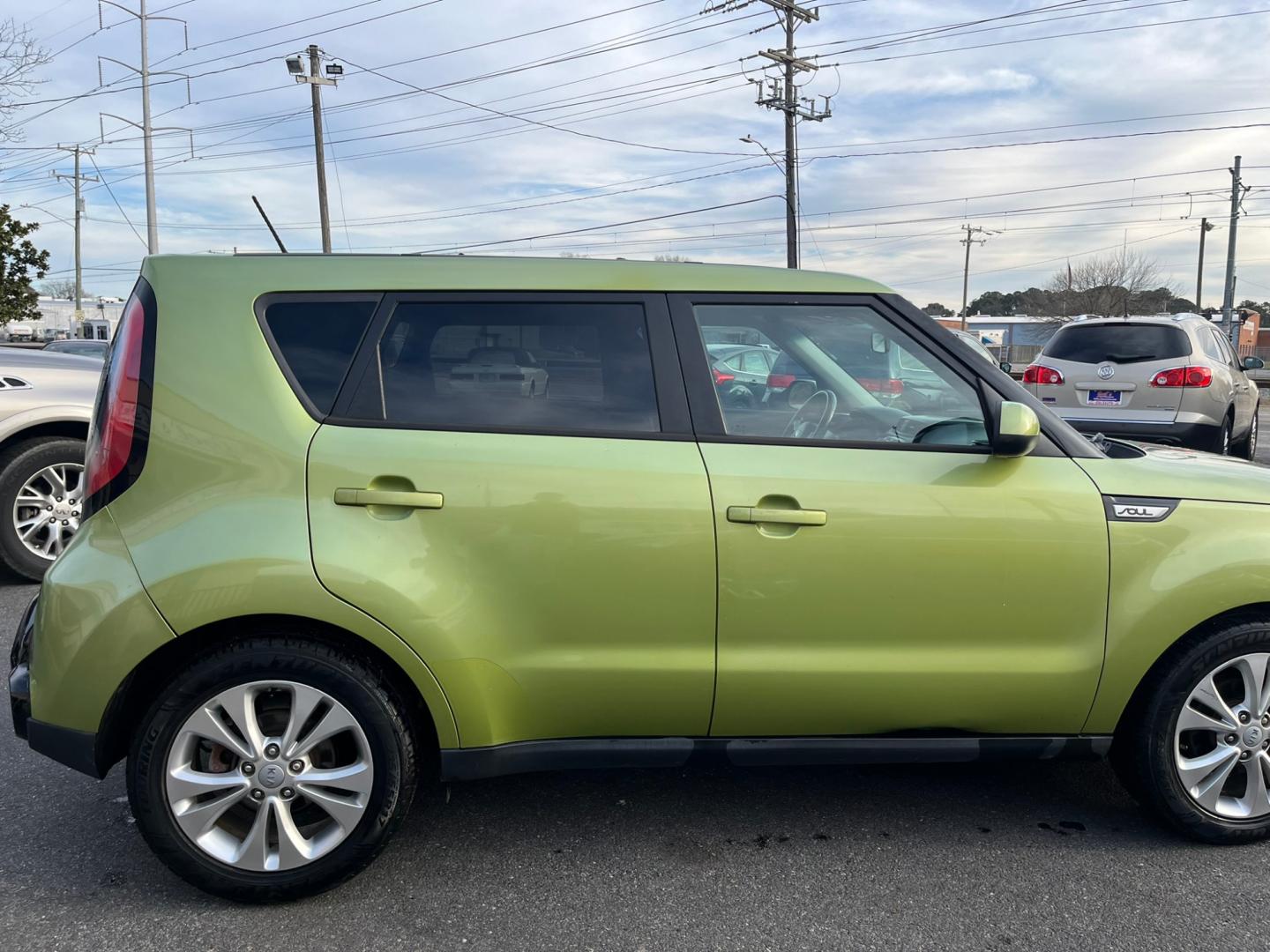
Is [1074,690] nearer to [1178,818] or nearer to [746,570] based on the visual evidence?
[1178,818]

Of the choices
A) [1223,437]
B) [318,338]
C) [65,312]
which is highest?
[65,312]

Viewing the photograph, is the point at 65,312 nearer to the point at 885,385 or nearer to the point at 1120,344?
the point at 1120,344

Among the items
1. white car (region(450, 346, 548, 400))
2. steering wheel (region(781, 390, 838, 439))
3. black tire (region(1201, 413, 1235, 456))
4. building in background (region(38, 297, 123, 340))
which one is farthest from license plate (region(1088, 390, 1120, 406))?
building in background (region(38, 297, 123, 340))

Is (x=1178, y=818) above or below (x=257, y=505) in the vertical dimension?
below

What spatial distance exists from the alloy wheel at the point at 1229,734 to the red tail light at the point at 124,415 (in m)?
3.04

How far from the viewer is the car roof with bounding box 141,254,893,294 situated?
8.82 ft

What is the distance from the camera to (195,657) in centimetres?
253

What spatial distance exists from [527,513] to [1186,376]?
877 cm

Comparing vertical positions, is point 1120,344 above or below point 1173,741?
Result: above

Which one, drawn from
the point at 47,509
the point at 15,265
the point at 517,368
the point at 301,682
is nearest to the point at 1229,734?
the point at 517,368

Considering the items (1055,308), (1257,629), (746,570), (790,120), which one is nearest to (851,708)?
(746,570)

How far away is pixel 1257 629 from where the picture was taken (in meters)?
2.79

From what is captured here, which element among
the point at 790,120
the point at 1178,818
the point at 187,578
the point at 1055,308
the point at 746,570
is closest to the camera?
the point at 187,578

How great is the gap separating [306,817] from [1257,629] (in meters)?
2.77
